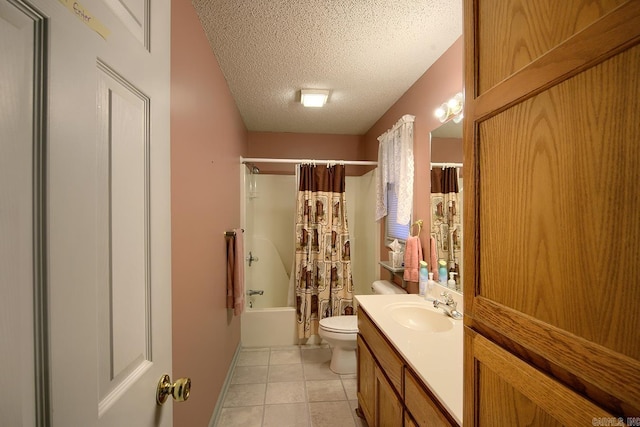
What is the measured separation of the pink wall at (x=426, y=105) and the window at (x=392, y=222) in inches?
12.7

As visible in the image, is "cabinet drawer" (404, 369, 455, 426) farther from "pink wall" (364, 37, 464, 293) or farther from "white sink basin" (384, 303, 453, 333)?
"pink wall" (364, 37, 464, 293)

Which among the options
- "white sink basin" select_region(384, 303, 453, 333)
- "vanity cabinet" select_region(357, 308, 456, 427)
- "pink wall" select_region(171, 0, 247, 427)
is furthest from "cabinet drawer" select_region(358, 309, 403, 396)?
"pink wall" select_region(171, 0, 247, 427)

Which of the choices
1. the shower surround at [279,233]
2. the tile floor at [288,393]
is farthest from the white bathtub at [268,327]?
the shower surround at [279,233]

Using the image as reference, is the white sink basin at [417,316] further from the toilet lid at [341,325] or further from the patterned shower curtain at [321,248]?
the patterned shower curtain at [321,248]

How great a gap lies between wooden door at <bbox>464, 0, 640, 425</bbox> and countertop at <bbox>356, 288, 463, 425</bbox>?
190mm

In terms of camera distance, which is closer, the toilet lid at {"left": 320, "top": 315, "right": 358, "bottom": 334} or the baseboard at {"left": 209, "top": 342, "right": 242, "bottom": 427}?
the baseboard at {"left": 209, "top": 342, "right": 242, "bottom": 427}

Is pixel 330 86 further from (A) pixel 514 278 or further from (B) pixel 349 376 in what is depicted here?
(B) pixel 349 376

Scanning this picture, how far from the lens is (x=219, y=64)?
73.4 inches

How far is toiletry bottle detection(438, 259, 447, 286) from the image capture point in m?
1.73

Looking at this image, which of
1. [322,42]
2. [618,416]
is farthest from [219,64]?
[618,416]

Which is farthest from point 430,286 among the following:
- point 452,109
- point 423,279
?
point 452,109

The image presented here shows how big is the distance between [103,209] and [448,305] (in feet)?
5.54

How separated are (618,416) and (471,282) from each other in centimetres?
32

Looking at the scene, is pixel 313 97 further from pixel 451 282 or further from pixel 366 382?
pixel 366 382
